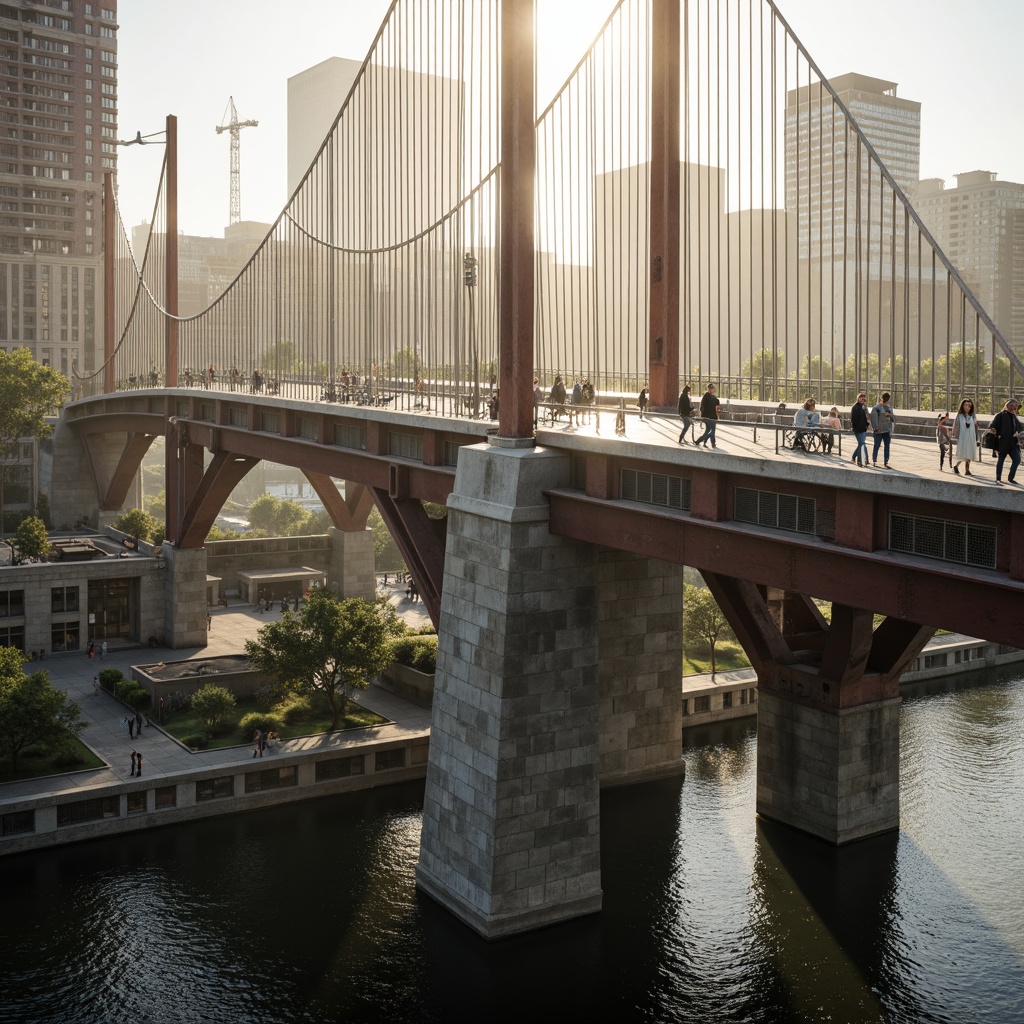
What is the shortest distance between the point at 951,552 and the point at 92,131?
135 metres

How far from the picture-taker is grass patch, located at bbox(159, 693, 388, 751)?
4484cm

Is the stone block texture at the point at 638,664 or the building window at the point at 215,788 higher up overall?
the stone block texture at the point at 638,664

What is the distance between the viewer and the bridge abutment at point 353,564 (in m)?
74.4

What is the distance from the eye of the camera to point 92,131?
13650cm

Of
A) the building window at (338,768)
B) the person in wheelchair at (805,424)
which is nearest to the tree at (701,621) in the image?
the building window at (338,768)

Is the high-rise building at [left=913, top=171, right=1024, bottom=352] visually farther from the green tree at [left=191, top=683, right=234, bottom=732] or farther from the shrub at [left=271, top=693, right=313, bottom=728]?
the green tree at [left=191, top=683, right=234, bottom=732]

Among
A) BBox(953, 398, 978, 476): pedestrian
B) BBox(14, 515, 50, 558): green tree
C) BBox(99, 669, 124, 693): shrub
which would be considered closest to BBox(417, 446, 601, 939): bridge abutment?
BBox(953, 398, 978, 476): pedestrian

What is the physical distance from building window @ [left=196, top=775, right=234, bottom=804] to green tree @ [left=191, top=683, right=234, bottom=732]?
187 inches

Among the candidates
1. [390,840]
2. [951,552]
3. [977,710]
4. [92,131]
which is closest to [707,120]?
[951,552]

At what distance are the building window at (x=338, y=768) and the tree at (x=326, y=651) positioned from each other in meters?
3.20

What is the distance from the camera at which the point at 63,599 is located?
6122cm

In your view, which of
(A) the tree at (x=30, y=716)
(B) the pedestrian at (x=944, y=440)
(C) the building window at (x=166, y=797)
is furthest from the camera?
(A) the tree at (x=30, y=716)

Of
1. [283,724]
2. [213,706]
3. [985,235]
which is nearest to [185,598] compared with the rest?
[213,706]

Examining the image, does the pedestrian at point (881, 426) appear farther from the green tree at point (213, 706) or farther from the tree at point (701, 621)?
the tree at point (701, 621)
